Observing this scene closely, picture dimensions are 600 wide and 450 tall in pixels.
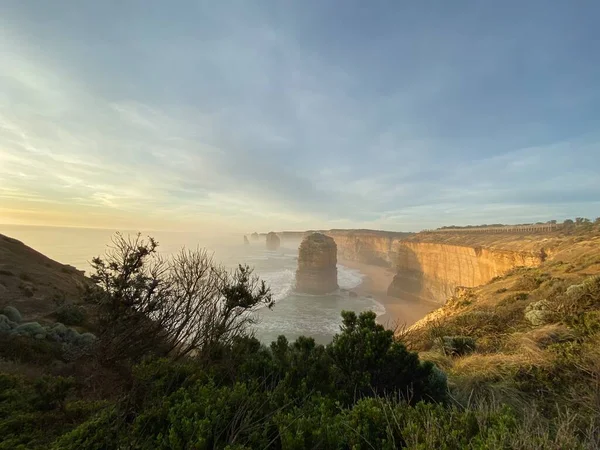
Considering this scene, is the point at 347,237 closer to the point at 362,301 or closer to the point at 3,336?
the point at 362,301

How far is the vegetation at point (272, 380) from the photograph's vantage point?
292 centimetres

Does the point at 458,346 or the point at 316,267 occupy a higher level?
the point at 458,346

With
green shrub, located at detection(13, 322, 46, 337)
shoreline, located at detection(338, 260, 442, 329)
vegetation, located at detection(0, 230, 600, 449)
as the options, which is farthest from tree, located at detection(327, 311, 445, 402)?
shoreline, located at detection(338, 260, 442, 329)

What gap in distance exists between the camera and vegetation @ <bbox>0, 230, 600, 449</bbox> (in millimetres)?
2920

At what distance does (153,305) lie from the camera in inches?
311

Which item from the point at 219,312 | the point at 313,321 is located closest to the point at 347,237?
the point at 313,321

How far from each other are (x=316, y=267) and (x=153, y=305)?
54879 millimetres

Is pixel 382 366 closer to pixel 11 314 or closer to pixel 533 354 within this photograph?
pixel 533 354

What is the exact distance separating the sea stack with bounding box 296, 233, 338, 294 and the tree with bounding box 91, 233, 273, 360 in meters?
49.8

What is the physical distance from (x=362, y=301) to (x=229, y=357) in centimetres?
4717

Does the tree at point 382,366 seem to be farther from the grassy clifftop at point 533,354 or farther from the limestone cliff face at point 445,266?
the limestone cliff face at point 445,266

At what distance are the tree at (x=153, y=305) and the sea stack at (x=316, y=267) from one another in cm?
4982

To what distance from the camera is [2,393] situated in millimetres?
3916

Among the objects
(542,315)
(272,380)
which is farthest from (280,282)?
(272,380)
